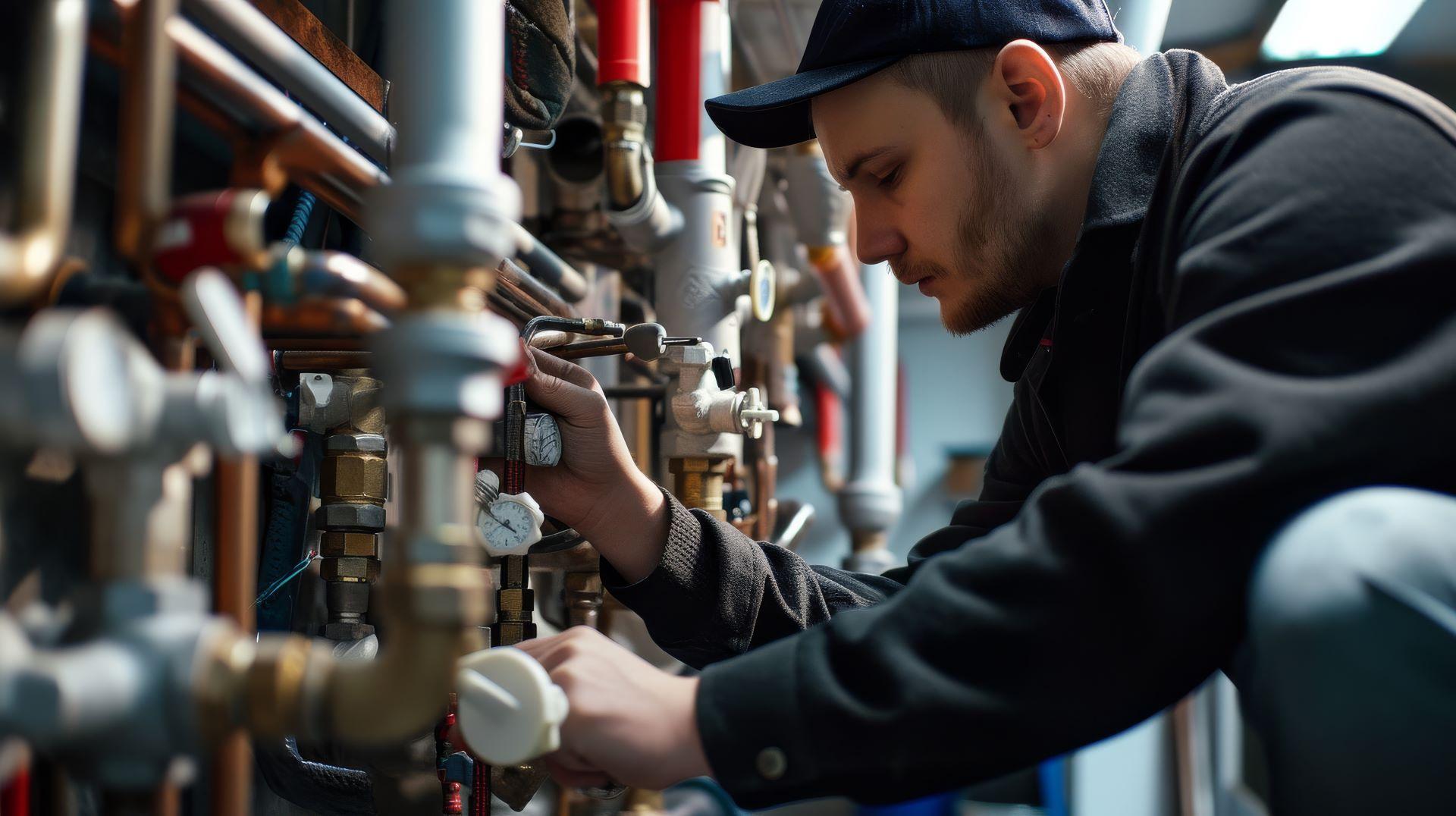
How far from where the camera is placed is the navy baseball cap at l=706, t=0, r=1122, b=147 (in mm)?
1071

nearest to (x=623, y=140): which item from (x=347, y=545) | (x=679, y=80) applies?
(x=679, y=80)

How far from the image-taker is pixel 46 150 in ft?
1.50

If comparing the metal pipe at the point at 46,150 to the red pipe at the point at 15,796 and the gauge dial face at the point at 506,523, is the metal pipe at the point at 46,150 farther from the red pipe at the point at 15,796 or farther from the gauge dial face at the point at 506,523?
the gauge dial face at the point at 506,523

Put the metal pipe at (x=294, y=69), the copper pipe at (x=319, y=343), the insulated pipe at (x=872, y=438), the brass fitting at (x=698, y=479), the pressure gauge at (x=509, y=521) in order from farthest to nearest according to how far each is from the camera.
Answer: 1. the insulated pipe at (x=872, y=438)
2. the brass fitting at (x=698, y=479)
3. the pressure gauge at (x=509, y=521)
4. the copper pipe at (x=319, y=343)
5. the metal pipe at (x=294, y=69)

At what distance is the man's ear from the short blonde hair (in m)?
0.02

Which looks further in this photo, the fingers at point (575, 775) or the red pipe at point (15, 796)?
the fingers at point (575, 775)

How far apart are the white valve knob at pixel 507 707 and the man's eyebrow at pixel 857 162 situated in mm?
631

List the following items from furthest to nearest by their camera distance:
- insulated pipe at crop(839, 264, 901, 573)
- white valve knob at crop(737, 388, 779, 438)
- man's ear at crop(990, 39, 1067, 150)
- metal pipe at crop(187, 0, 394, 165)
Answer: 1. insulated pipe at crop(839, 264, 901, 573)
2. white valve knob at crop(737, 388, 779, 438)
3. man's ear at crop(990, 39, 1067, 150)
4. metal pipe at crop(187, 0, 394, 165)

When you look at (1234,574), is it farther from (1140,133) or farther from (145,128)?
(145,128)

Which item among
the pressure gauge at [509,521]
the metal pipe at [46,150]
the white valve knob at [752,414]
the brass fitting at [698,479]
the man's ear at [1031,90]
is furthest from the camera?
the brass fitting at [698,479]

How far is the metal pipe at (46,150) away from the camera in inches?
17.7

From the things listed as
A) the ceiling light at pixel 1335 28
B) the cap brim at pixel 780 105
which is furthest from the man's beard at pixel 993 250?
the ceiling light at pixel 1335 28

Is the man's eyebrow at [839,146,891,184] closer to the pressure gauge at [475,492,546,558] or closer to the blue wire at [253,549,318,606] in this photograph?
the pressure gauge at [475,492,546,558]

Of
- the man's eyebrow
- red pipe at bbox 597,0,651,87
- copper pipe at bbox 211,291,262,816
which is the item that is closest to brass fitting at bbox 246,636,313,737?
copper pipe at bbox 211,291,262,816
